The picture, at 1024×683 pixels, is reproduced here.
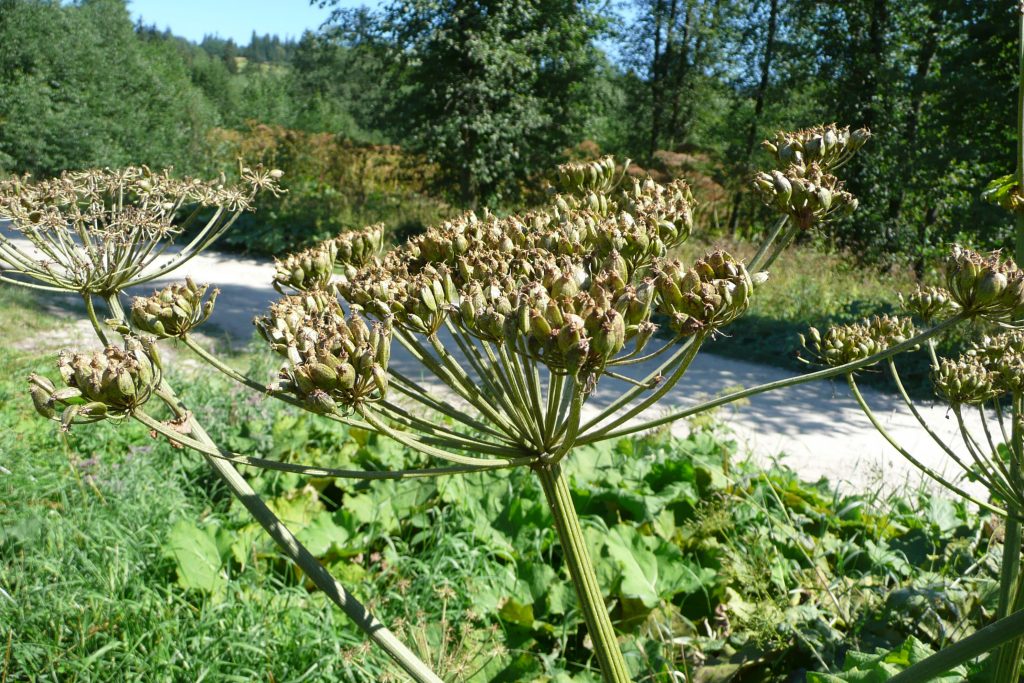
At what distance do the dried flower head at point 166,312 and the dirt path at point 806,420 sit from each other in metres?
4.45

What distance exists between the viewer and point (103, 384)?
4.35 feet

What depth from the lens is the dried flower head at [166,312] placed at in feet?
5.61

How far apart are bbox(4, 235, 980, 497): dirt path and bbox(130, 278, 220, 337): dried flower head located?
4454 mm

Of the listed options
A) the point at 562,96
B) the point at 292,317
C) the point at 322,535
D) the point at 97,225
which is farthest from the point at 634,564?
the point at 562,96

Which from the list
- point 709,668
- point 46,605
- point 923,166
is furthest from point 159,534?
point 923,166

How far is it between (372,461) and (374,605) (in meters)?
2.06

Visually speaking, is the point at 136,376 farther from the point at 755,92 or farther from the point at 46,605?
the point at 755,92

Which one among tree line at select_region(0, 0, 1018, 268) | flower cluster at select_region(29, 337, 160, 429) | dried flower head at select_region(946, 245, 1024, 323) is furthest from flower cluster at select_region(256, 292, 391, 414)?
tree line at select_region(0, 0, 1018, 268)

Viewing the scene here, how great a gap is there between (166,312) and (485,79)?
16.8 metres

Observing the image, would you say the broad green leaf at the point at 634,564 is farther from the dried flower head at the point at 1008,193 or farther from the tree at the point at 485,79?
the tree at the point at 485,79

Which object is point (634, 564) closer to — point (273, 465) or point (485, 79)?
point (273, 465)

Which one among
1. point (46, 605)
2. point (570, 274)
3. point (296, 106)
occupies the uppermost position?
point (296, 106)

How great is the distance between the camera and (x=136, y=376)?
1.37 m

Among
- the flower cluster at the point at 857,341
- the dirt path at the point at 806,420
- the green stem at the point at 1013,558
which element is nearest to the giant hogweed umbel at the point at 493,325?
the green stem at the point at 1013,558
